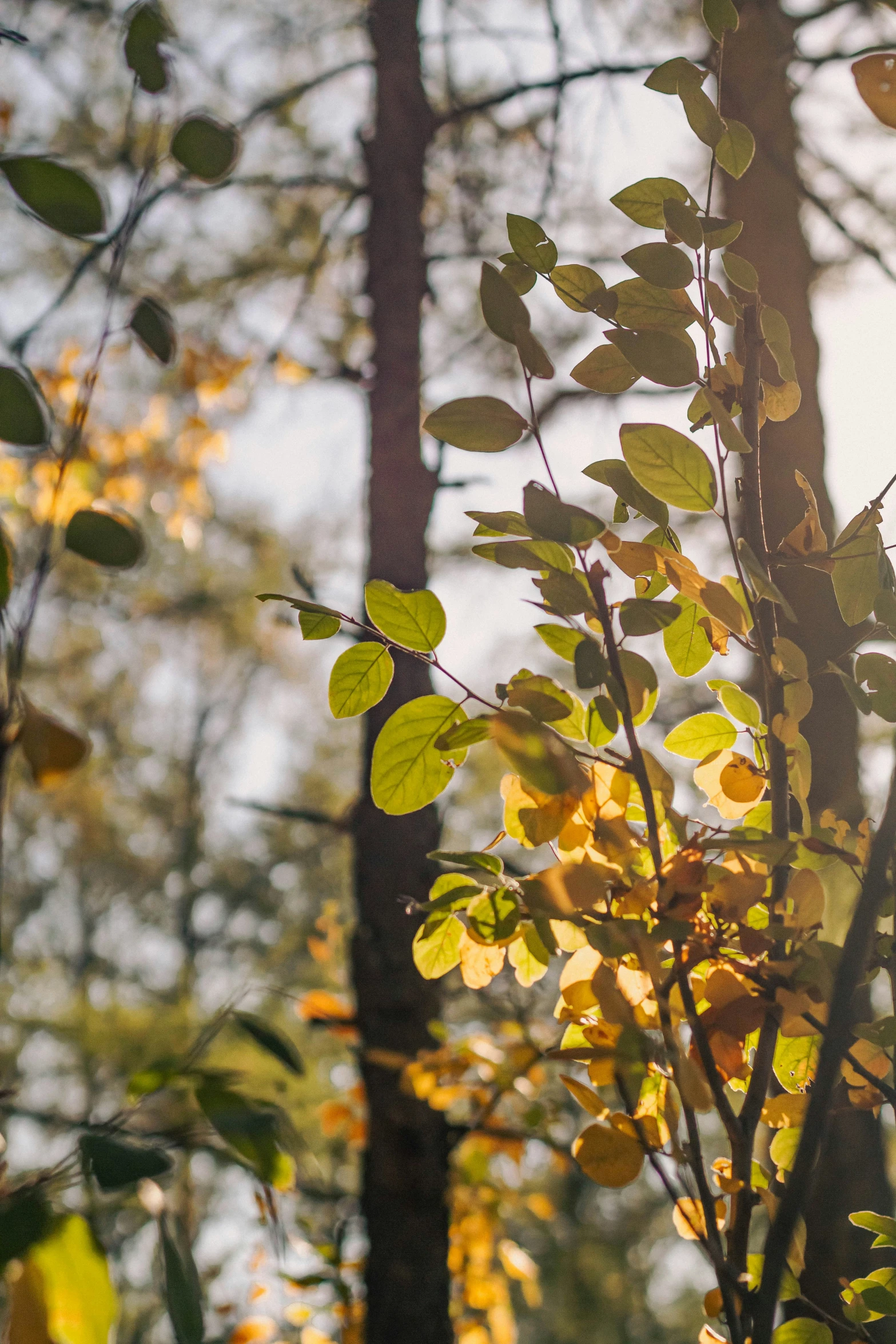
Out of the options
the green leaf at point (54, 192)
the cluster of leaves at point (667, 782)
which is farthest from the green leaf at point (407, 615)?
the green leaf at point (54, 192)

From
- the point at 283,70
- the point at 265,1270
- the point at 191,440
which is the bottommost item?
the point at 265,1270

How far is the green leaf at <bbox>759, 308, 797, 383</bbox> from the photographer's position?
0.47m

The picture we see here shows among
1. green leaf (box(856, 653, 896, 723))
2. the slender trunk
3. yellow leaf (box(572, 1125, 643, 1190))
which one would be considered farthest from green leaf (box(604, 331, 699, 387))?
the slender trunk

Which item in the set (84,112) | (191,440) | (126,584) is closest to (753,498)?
(191,440)

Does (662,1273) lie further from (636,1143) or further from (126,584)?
(636,1143)

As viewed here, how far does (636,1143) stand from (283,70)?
9.79 ft

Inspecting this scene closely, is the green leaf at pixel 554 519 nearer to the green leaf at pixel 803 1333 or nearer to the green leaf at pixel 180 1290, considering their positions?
the green leaf at pixel 180 1290

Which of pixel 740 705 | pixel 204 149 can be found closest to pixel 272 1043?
pixel 740 705

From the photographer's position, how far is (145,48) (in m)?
0.42

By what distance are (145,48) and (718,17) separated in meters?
0.27

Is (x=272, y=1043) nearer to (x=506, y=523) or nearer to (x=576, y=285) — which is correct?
(x=506, y=523)

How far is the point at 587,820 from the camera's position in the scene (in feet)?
1.39

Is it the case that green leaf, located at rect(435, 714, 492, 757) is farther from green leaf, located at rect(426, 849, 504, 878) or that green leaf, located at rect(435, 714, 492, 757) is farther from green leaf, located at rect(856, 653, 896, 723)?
green leaf, located at rect(856, 653, 896, 723)

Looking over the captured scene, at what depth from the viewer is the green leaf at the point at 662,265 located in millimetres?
427
